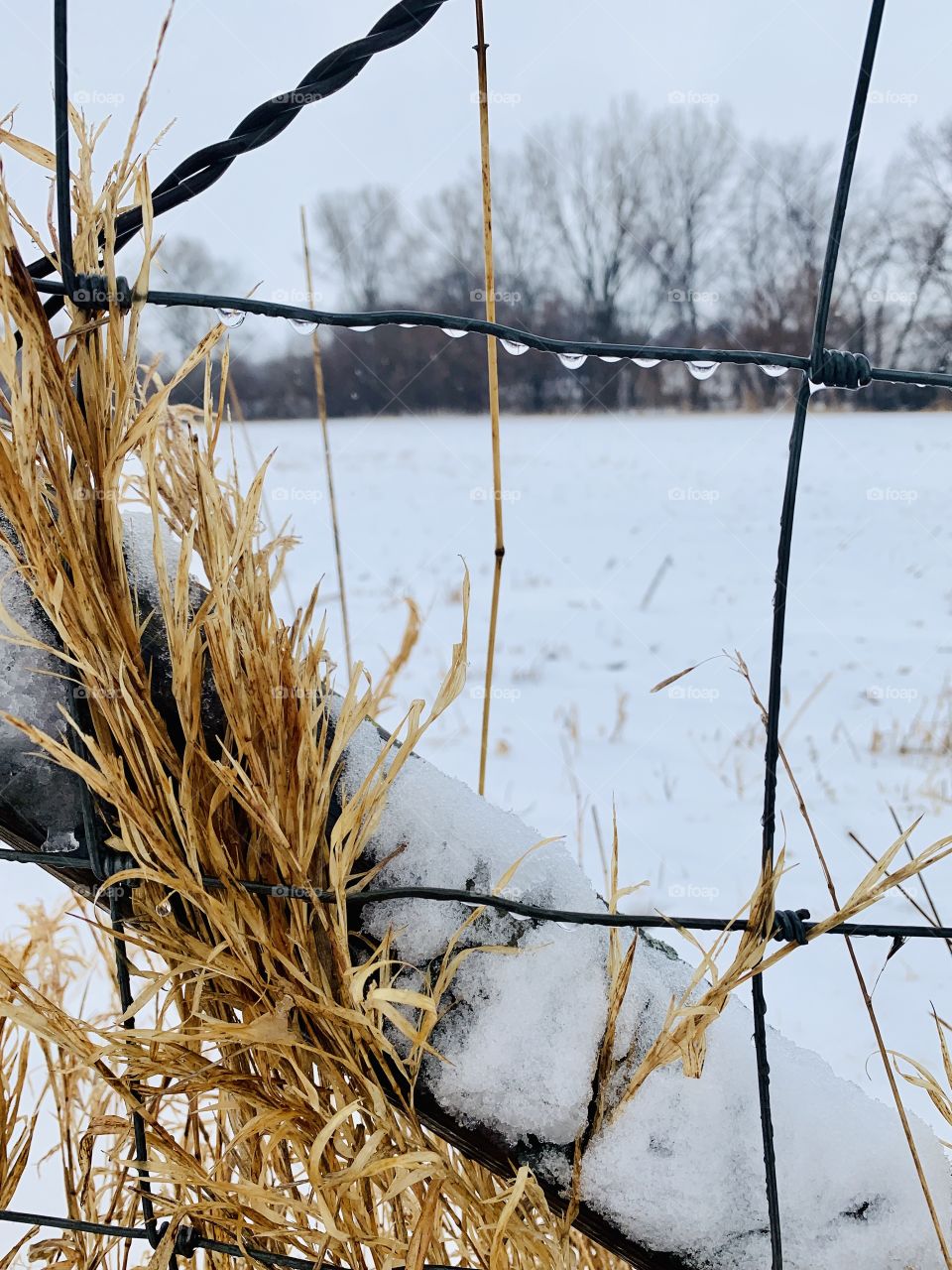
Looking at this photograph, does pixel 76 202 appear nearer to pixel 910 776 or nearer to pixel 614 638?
pixel 910 776

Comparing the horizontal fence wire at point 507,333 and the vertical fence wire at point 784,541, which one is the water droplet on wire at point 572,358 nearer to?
the horizontal fence wire at point 507,333

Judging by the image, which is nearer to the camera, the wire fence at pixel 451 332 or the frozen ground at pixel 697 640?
the wire fence at pixel 451 332

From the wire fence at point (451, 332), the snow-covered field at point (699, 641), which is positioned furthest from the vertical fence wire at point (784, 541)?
the snow-covered field at point (699, 641)

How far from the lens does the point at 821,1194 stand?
2.08 feet

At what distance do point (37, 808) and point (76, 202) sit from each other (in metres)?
0.40

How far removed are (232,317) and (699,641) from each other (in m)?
3.62

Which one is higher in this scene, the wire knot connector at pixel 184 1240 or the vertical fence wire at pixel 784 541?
the vertical fence wire at pixel 784 541

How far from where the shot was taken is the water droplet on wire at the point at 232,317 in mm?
663

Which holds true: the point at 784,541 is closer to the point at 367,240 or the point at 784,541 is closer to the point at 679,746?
the point at 679,746

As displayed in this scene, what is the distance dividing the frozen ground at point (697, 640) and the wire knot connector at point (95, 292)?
463 mm

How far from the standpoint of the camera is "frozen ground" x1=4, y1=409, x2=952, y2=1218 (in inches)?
83.2

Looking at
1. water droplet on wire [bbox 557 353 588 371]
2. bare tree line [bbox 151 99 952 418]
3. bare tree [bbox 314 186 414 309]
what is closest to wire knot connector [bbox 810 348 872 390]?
water droplet on wire [bbox 557 353 588 371]

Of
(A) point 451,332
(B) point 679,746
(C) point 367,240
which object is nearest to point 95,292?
(A) point 451,332

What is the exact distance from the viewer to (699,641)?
4105mm
